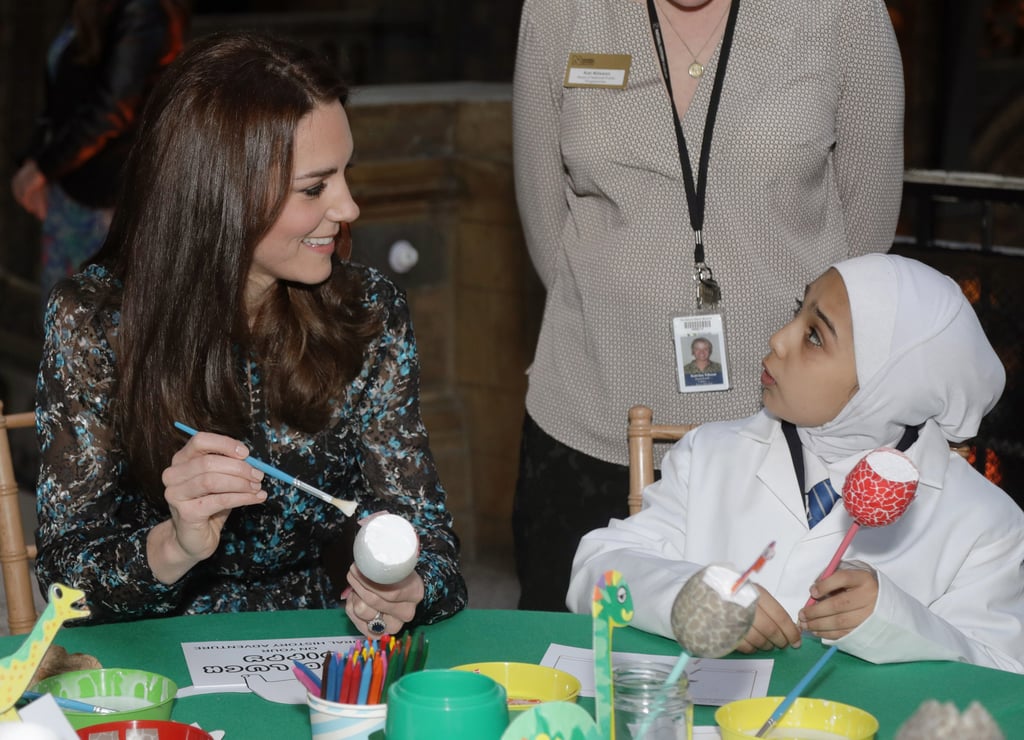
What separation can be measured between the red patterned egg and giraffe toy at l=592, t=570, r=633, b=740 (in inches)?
17.2

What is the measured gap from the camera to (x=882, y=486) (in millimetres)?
1611

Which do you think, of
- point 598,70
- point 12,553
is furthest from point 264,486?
point 598,70

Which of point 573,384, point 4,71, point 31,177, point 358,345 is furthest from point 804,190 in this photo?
point 4,71

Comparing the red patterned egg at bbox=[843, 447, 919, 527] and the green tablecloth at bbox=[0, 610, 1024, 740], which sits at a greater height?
the red patterned egg at bbox=[843, 447, 919, 527]

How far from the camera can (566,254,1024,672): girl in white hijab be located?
201cm

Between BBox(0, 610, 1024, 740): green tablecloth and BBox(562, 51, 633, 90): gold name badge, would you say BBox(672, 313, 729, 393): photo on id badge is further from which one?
BBox(0, 610, 1024, 740): green tablecloth

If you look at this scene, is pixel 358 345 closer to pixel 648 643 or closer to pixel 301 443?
pixel 301 443

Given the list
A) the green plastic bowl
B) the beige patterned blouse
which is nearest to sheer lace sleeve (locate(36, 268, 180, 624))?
the green plastic bowl

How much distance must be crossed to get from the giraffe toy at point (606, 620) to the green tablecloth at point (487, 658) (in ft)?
1.03

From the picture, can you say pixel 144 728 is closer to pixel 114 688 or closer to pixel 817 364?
pixel 114 688

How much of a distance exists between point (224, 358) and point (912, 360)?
1.03m

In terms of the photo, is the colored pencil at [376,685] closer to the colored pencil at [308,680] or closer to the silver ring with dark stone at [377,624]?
the colored pencil at [308,680]

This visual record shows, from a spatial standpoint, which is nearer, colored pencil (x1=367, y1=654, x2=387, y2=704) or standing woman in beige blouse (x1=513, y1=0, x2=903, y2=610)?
colored pencil (x1=367, y1=654, x2=387, y2=704)

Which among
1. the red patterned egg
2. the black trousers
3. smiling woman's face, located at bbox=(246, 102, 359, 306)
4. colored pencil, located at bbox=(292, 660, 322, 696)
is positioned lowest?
the black trousers
